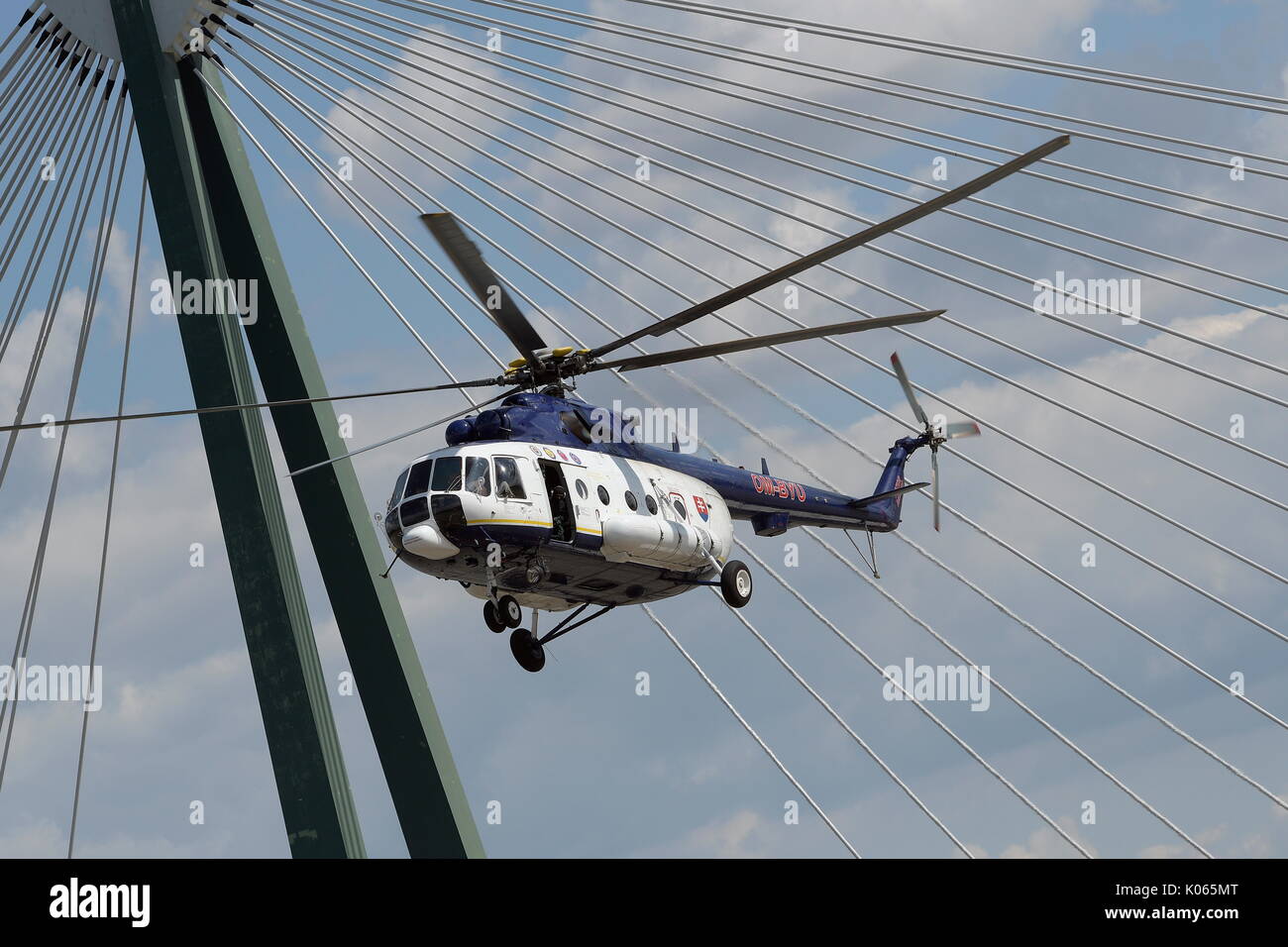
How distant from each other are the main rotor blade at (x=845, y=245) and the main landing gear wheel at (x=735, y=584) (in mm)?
2928

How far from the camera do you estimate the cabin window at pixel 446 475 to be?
61.6 ft

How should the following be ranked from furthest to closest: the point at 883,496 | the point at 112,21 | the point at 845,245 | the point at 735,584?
the point at 883,496, the point at 112,21, the point at 735,584, the point at 845,245

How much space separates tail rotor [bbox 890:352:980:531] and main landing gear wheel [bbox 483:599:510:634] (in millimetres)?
5515

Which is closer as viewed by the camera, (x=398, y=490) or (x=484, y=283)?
(x=398, y=490)

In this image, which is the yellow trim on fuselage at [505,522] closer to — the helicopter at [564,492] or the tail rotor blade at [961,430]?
the helicopter at [564,492]

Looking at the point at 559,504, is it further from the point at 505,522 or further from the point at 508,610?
the point at 508,610

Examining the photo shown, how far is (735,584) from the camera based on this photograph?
21.5 meters

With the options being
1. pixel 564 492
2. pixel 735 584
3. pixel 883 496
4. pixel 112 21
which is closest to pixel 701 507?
pixel 735 584

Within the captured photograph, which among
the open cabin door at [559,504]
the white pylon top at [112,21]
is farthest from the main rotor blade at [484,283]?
the white pylon top at [112,21]

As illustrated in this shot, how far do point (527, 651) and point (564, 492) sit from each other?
Result: 1.98m

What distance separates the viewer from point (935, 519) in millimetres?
22484
